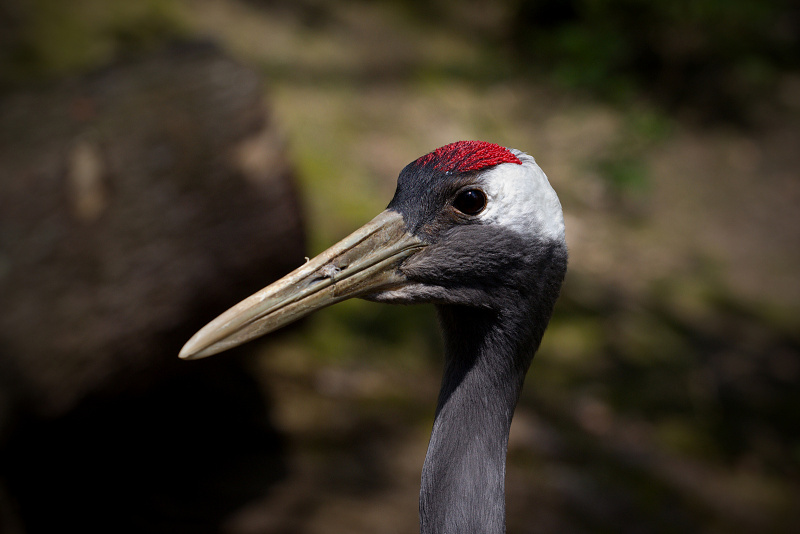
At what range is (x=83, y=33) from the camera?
21.9ft

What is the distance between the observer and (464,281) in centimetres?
204

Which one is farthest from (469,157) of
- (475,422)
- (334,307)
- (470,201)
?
(334,307)

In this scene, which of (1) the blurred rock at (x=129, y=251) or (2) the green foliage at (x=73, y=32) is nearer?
(1) the blurred rock at (x=129, y=251)

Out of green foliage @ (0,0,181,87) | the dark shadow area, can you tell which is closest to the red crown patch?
the dark shadow area

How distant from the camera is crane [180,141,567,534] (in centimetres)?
197

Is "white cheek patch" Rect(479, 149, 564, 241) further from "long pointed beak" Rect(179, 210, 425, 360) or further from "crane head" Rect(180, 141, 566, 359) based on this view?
"long pointed beak" Rect(179, 210, 425, 360)

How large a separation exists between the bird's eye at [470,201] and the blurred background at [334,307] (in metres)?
2.46

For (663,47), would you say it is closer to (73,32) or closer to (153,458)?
(73,32)

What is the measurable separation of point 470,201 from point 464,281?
22 cm

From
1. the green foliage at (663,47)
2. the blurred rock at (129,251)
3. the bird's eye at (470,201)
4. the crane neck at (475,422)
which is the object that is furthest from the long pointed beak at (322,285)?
the green foliage at (663,47)

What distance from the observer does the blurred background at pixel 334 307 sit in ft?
12.7

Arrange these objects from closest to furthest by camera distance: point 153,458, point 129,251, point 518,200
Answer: point 518,200, point 129,251, point 153,458

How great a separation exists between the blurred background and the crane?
6.77ft

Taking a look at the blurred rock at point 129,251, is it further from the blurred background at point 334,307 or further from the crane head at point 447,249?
the crane head at point 447,249
